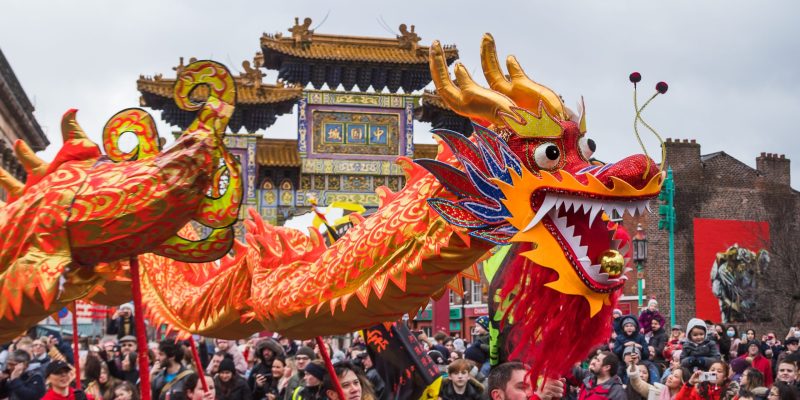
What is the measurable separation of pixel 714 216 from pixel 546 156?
86.6 feet

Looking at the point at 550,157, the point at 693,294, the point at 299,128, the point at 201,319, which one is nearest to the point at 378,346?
the point at 201,319

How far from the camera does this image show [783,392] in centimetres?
610

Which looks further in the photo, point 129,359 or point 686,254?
point 686,254

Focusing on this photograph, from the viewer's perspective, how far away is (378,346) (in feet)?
21.4

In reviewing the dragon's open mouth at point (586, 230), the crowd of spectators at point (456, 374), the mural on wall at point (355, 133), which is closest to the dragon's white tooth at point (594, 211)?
the dragon's open mouth at point (586, 230)

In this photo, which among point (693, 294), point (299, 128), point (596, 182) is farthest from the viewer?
point (693, 294)

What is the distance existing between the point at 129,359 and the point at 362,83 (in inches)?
761

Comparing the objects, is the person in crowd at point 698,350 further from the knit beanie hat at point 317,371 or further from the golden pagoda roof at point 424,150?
the golden pagoda roof at point 424,150

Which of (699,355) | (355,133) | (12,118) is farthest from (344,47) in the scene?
(699,355)

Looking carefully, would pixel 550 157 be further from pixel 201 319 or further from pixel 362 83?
pixel 362 83

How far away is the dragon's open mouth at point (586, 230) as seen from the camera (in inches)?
167

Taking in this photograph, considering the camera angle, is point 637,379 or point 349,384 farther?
point 637,379

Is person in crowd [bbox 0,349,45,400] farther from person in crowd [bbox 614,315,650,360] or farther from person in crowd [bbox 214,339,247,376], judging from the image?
person in crowd [bbox 614,315,650,360]

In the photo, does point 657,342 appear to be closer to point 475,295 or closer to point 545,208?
point 545,208
